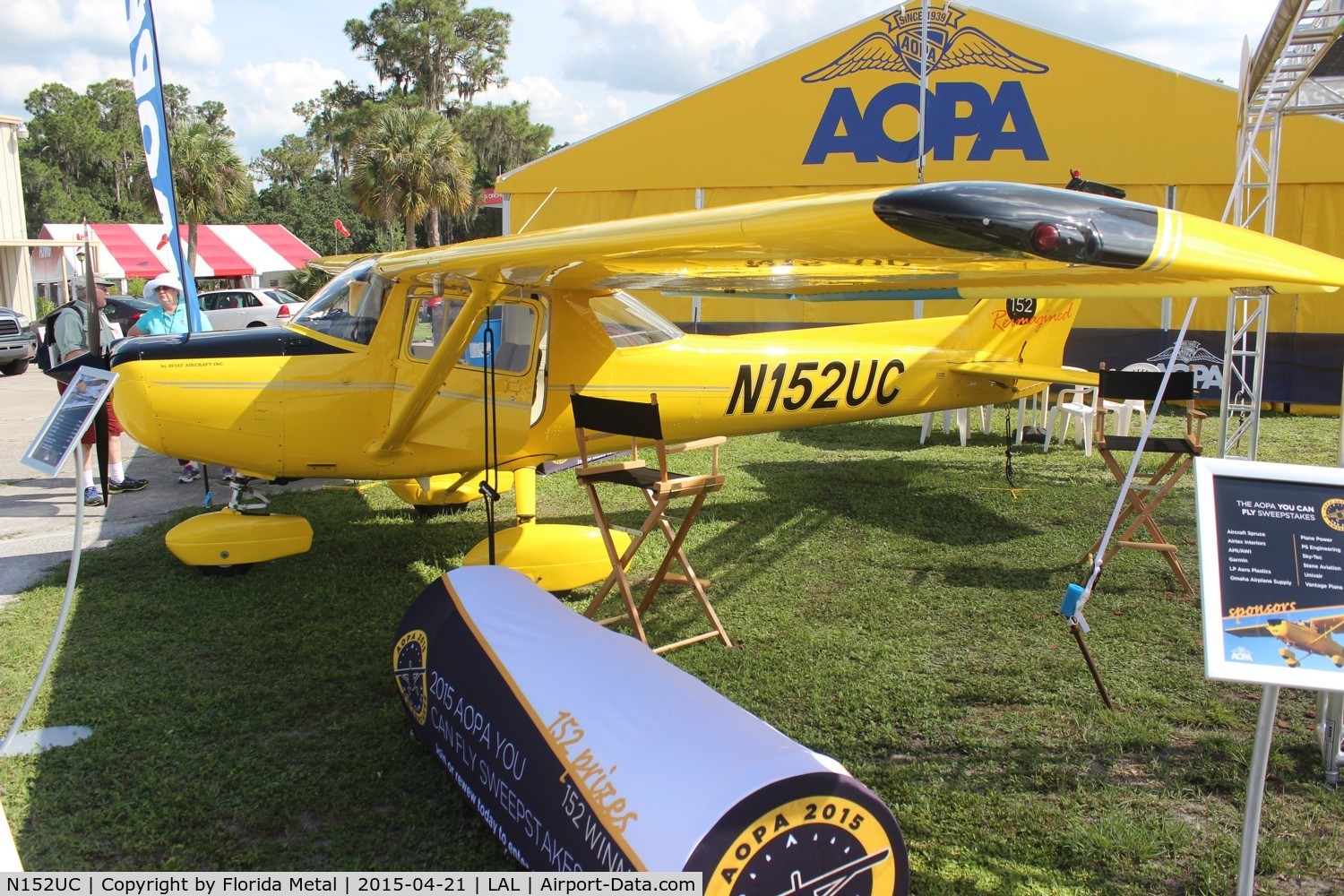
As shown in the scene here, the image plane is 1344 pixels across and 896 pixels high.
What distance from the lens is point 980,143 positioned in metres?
12.3

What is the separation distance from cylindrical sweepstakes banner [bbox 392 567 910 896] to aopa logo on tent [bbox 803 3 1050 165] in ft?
36.0

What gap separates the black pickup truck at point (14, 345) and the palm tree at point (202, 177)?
9.14m

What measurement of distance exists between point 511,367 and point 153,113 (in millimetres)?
5209

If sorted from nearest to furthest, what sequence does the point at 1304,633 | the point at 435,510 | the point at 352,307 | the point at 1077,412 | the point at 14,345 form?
the point at 1304,633
the point at 352,307
the point at 435,510
the point at 1077,412
the point at 14,345

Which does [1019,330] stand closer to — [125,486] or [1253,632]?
[1253,632]

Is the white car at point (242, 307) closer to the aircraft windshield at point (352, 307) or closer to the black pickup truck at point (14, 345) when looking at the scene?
the black pickup truck at point (14, 345)

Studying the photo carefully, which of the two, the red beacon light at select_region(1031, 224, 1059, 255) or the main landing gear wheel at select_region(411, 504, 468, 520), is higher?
the red beacon light at select_region(1031, 224, 1059, 255)

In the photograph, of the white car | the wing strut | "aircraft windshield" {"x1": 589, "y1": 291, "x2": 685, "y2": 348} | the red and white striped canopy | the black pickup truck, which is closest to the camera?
the wing strut

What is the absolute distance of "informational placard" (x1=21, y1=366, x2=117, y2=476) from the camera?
3.36m

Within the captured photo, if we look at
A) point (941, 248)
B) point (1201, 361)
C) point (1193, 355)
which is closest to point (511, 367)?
point (941, 248)

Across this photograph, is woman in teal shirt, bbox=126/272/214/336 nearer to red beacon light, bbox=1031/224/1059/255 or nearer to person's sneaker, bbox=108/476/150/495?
person's sneaker, bbox=108/476/150/495

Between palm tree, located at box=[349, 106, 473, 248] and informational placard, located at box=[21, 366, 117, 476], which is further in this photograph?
palm tree, located at box=[349, 106, 473, 248]

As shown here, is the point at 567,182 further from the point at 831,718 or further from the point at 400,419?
the point at 831,718

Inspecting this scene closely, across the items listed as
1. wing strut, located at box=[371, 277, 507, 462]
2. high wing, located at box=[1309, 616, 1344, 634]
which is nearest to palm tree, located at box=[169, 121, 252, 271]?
wing strut, located at box=[371, 277, 507, 462]
